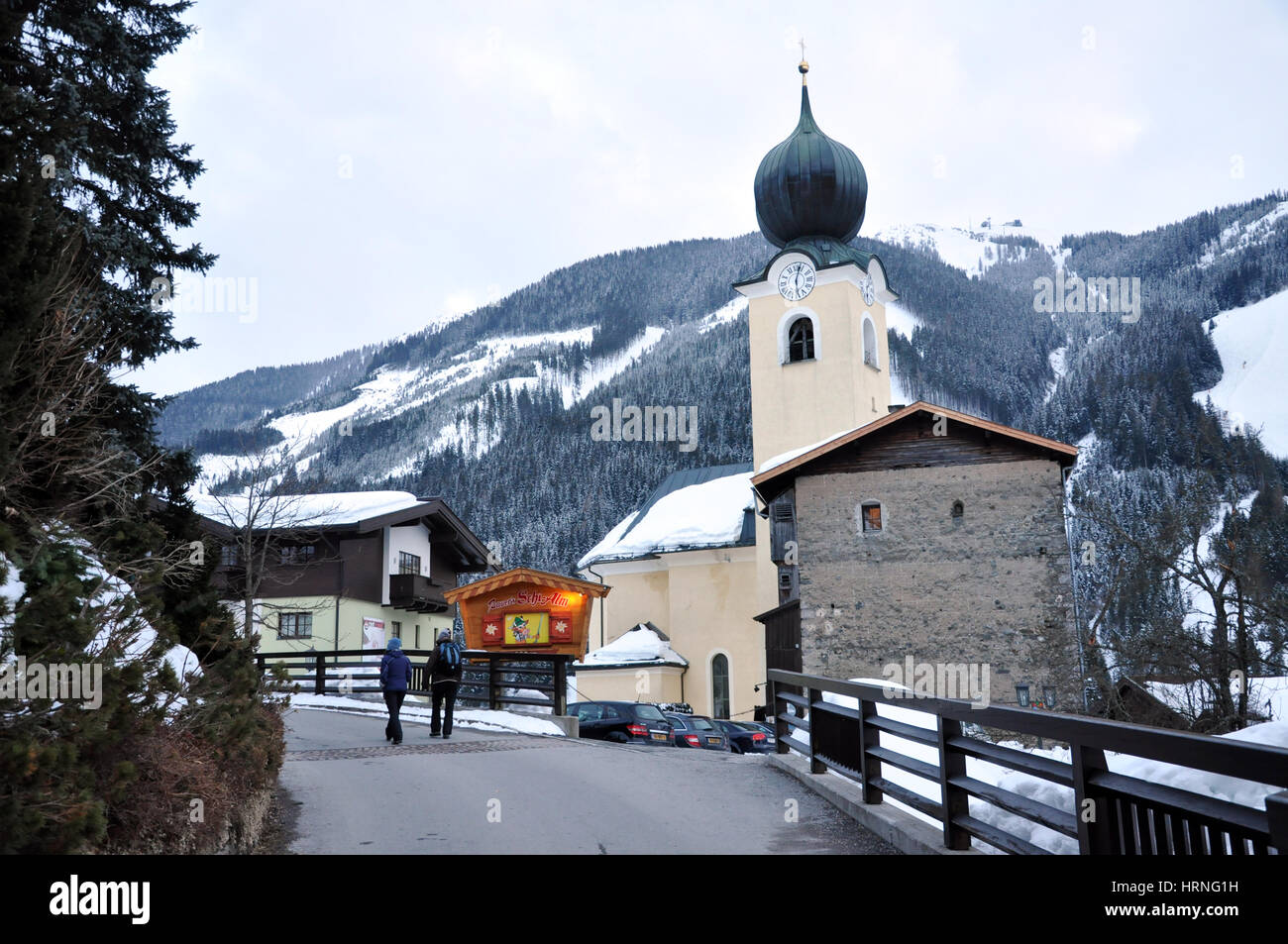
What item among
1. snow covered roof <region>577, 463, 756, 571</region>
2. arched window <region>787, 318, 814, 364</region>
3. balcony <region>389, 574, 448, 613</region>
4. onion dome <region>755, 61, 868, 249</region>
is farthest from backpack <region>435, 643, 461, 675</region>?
onion dome <region>755, 61, 868, 249</region>

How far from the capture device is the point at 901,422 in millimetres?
28250

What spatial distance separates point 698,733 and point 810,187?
24.6 meters

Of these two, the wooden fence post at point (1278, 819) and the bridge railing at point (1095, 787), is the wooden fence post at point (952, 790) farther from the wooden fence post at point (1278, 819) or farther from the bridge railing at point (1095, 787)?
the wooden fence post at point (1278, 819)

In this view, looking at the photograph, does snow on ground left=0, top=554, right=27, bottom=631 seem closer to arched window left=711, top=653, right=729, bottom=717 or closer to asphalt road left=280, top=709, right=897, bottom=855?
asphalt road left=280, top=709, right=897, bottom=855

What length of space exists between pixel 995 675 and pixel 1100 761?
887 inches

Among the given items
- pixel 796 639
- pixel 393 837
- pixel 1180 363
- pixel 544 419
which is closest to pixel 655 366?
pixel 544 419

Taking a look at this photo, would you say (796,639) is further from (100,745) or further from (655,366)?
(655,366)

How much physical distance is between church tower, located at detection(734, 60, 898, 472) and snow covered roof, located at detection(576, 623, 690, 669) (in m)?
8.54

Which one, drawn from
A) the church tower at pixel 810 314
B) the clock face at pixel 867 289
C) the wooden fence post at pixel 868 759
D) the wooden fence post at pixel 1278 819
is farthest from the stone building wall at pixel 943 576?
the wooden fence post at pixel 1278 819

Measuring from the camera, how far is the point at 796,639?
99.8 ft

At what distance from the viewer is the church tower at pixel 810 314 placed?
139ft

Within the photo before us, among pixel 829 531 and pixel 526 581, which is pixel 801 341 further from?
pixel 526 581

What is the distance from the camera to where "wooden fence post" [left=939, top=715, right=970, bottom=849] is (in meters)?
7.29

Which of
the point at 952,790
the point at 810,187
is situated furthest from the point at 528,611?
the point at 810,187
